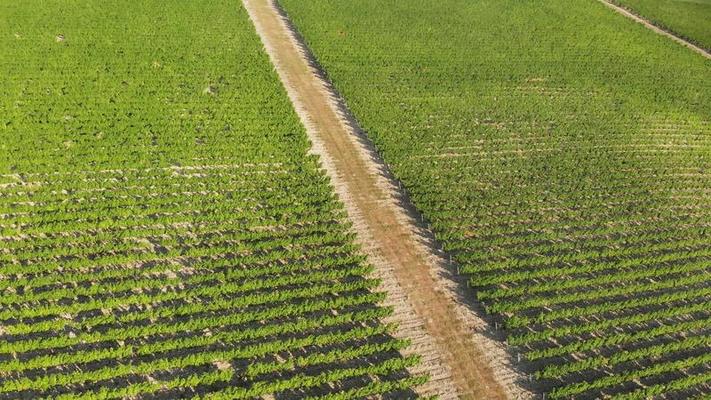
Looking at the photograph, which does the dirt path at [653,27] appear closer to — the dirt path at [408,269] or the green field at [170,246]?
the dirt path at [408,269]

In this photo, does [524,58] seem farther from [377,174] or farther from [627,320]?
[627,320]

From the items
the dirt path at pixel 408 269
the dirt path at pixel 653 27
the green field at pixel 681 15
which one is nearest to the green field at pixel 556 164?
the dirt path at pixel 408 269

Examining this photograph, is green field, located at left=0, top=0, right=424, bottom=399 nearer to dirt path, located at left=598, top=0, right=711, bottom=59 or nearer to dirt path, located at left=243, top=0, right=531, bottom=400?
dirt path, located at left=243, top=0, right=531, bottom=400

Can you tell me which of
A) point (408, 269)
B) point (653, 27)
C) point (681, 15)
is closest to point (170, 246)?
point (408, 269)

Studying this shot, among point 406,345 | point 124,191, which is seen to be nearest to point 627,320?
point 406,345

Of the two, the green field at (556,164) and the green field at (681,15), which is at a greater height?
the green field at (681,15)

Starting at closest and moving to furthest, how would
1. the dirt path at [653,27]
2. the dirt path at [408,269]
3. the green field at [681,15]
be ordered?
the dirt path at [408,269] → the dirt path at [653,27] → the green field at [681,15]
